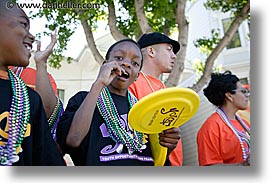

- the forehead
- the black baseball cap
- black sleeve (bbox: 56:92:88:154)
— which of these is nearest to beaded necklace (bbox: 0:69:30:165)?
black sleeve (bbox: 56:92:88:154)

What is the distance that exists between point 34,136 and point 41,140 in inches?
0.9

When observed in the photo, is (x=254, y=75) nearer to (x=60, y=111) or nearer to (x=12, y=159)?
(x=60, y=111)

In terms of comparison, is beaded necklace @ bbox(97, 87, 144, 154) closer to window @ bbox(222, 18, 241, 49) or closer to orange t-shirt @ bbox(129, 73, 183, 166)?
orange t-shirt @ bbox(129, 73, 183, 166)

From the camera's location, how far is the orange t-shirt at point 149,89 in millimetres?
1352

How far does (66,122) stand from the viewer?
3.78 feet

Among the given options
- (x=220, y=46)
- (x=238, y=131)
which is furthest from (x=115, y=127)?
(x=220, y=46)

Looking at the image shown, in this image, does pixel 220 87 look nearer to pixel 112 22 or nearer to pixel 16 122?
pixel 112 22

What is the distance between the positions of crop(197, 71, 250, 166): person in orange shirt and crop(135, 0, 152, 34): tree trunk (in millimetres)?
407

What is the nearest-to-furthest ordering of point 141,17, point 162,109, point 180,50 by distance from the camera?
1. point 162,109
2. point 180,50
3. point 141,17

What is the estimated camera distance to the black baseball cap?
5.17 feet

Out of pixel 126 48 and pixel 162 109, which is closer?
pixel 162 109

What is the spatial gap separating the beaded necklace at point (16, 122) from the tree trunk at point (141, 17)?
82cm

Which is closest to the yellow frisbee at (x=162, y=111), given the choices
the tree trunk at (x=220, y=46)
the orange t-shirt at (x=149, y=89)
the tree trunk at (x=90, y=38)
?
the orange t-shirt at (x=149, y=89)

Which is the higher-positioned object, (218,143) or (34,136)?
(34,136)
